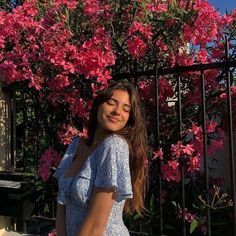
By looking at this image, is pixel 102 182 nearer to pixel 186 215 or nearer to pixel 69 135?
pixel 186 215

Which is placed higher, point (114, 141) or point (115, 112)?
point (115, 112)

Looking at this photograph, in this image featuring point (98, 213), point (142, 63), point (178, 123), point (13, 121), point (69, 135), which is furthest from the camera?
point (13, 121)

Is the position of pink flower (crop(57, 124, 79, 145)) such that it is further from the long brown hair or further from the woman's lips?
the woman's lips

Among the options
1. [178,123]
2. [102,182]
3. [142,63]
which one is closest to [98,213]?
[102,182]

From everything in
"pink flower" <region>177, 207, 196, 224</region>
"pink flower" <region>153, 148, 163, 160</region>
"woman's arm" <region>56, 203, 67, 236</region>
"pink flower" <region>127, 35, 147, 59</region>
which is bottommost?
"pink flower" <region>177, 207, 196, 224</region>

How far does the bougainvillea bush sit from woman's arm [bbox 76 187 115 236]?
59.7 inches

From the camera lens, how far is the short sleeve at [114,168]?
183 cm

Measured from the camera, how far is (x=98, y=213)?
181 centimetres

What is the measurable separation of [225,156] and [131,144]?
3.18 meters

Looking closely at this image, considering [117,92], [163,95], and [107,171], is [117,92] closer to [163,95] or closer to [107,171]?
[107,171]

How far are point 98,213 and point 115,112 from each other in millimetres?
463

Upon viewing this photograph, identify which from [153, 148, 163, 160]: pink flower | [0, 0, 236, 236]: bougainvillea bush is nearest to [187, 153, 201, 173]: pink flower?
[0, 0, 236, 236]: bougainvillea bush

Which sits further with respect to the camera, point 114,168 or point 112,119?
point 112,119

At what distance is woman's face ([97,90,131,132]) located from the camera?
2.02 metres
